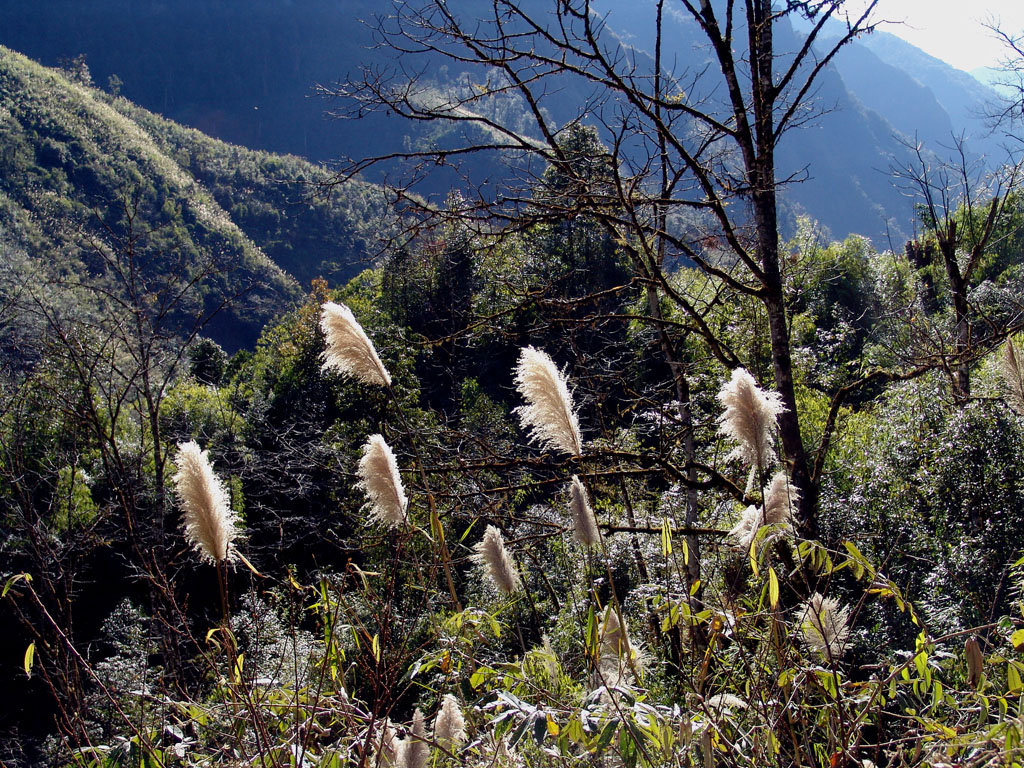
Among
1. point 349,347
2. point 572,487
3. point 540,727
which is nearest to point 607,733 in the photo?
point 540,727

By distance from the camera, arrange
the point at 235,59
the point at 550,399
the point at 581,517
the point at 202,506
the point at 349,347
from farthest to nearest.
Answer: the point at 235,59
the point at 349,347
the point at 550,399
the point at 581,517
the point at 202,506

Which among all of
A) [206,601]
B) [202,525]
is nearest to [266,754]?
[202,525]

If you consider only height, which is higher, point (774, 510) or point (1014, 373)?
point (1014, 373)

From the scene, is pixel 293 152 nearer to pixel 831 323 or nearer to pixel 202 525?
pixel 831 323

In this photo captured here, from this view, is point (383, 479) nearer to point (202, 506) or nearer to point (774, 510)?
point (202, 506)

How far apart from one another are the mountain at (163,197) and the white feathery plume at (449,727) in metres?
42.5

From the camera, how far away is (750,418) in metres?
1.72

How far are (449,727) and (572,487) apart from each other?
611mm

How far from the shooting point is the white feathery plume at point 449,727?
1.47 m

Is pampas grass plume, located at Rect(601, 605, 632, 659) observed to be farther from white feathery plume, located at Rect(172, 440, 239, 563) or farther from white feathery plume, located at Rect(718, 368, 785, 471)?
white feathery plume, located at Rect(172, 440, 239, 563)

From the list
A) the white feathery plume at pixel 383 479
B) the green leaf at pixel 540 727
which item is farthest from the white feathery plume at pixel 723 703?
the white feathery plume at pixel 383 479

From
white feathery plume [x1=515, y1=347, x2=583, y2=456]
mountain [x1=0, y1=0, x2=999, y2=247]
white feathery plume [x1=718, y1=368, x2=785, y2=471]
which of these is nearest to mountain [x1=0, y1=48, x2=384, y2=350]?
mountain [x1=0, y1=0, x2=999, y2=247]

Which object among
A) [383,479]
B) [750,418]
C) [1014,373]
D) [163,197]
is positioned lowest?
[383,479]

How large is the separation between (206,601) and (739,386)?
1815 cm
